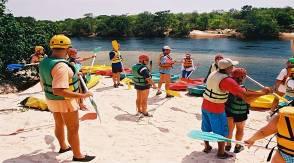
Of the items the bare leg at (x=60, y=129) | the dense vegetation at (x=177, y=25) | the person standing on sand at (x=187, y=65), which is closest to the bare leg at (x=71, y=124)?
the bare leg at (x=60, y=129)

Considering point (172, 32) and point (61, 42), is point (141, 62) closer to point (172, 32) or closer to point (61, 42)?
point (61, 42)

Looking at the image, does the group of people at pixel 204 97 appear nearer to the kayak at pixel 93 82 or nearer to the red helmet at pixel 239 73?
the red helmet at pixel 239 73

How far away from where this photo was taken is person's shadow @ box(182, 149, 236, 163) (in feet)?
17.3

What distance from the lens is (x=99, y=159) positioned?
5125 mm

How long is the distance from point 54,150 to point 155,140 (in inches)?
72.3

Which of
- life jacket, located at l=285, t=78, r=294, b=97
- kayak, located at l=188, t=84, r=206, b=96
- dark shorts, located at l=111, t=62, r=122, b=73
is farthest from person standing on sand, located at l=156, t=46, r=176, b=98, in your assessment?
life jacket, located at l=285, t=78, r=294, b=97

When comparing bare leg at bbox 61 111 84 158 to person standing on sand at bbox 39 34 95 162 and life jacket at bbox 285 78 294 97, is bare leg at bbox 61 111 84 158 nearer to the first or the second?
person standing on sand at bbox 39 34 95 162

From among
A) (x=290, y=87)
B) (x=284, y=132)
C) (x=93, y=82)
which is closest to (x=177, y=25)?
(x=93, y=82)

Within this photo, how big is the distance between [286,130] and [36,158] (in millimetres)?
3693

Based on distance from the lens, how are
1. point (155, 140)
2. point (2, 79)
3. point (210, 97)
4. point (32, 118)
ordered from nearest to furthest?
point (210, 97) < point (155, 140) < point (32, 118) < point (2, 79)

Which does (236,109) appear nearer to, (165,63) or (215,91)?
(215,91)

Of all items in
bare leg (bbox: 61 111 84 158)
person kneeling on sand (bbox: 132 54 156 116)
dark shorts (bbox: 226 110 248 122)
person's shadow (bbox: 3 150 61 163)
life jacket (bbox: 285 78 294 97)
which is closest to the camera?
bare leg (bbox: 61 111 84 158)

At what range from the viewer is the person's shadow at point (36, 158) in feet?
16.4

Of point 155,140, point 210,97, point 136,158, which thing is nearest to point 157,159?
point 136,158
